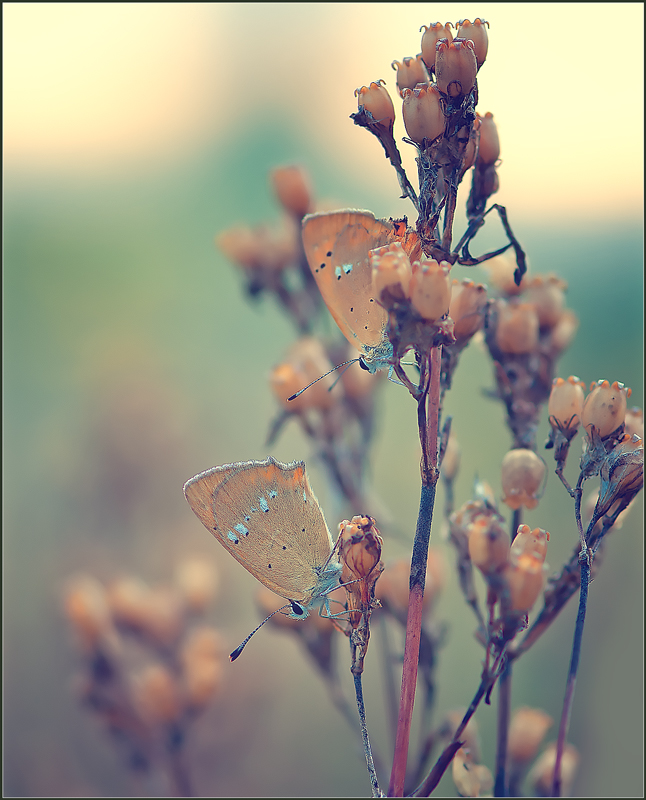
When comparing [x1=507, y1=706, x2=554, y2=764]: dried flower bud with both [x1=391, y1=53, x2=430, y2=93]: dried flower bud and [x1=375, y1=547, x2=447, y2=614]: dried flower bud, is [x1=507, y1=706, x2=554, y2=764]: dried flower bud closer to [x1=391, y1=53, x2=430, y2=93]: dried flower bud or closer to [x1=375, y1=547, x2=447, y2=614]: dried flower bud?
[x1=375, y1=547, x2=447, y2=614]: dried flower bud

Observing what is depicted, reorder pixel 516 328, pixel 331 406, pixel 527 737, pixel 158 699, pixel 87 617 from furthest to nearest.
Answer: pixel 87 617, pixel 158 699, pixel 331 406, pixel 527 737, pixel 516 328

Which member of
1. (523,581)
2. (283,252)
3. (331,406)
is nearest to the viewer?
(523,581)

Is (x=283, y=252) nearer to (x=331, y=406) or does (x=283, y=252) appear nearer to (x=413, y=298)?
(x=331, y=406)

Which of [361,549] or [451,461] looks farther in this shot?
[451,461]

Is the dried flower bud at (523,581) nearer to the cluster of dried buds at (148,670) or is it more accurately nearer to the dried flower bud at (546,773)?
the dried flower bud at (546,773)

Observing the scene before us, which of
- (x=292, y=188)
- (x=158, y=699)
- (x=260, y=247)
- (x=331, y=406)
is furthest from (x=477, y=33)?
(x=158, y=699)

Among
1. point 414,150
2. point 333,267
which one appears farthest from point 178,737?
point 414,150
